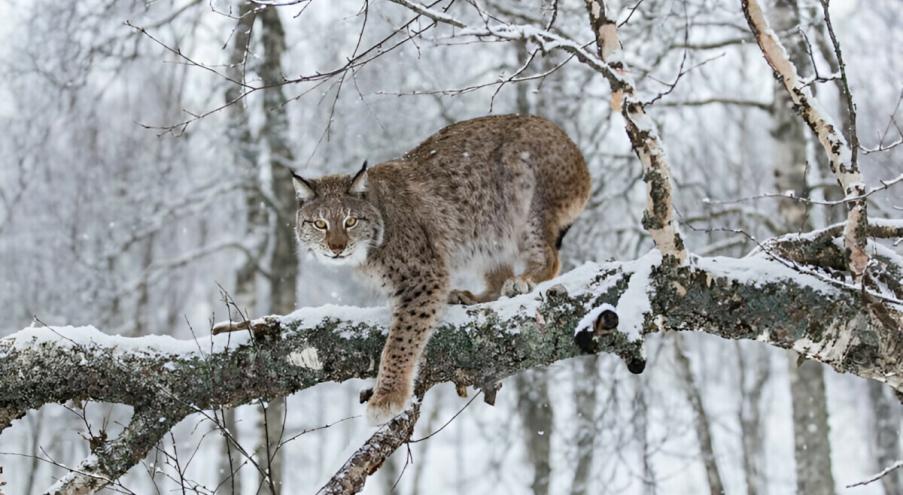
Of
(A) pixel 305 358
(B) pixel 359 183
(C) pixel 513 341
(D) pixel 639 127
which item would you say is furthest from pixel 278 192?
(D) pixel 639 127

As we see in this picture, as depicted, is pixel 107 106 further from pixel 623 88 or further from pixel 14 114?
pixel 623 88

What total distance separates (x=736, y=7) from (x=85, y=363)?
675 centimetres

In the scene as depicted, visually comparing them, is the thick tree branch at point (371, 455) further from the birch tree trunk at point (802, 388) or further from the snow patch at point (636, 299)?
the birch tree trunk at point (802, 388)

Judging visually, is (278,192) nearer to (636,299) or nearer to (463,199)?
(463,199)

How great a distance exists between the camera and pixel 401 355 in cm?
412

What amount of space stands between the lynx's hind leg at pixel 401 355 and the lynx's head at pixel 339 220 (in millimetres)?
599

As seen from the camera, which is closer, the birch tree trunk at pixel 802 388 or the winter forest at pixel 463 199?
the winter forest at pixel 463 199

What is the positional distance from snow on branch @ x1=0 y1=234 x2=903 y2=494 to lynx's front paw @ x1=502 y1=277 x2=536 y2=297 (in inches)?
38.1

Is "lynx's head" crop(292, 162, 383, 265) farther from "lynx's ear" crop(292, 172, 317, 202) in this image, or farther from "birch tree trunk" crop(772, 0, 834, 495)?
"birch tree trunk" crop(772, 0, 834, 495)

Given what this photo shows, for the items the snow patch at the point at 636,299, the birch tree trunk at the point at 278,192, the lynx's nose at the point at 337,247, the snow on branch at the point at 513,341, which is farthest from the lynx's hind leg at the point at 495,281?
the birch tree trunk at the point at 278,192

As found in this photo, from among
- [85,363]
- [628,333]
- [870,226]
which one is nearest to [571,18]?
[870,226]

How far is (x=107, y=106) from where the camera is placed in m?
17.5

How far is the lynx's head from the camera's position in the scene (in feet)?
16.1

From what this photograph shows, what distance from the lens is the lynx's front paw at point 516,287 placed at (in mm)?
5078
